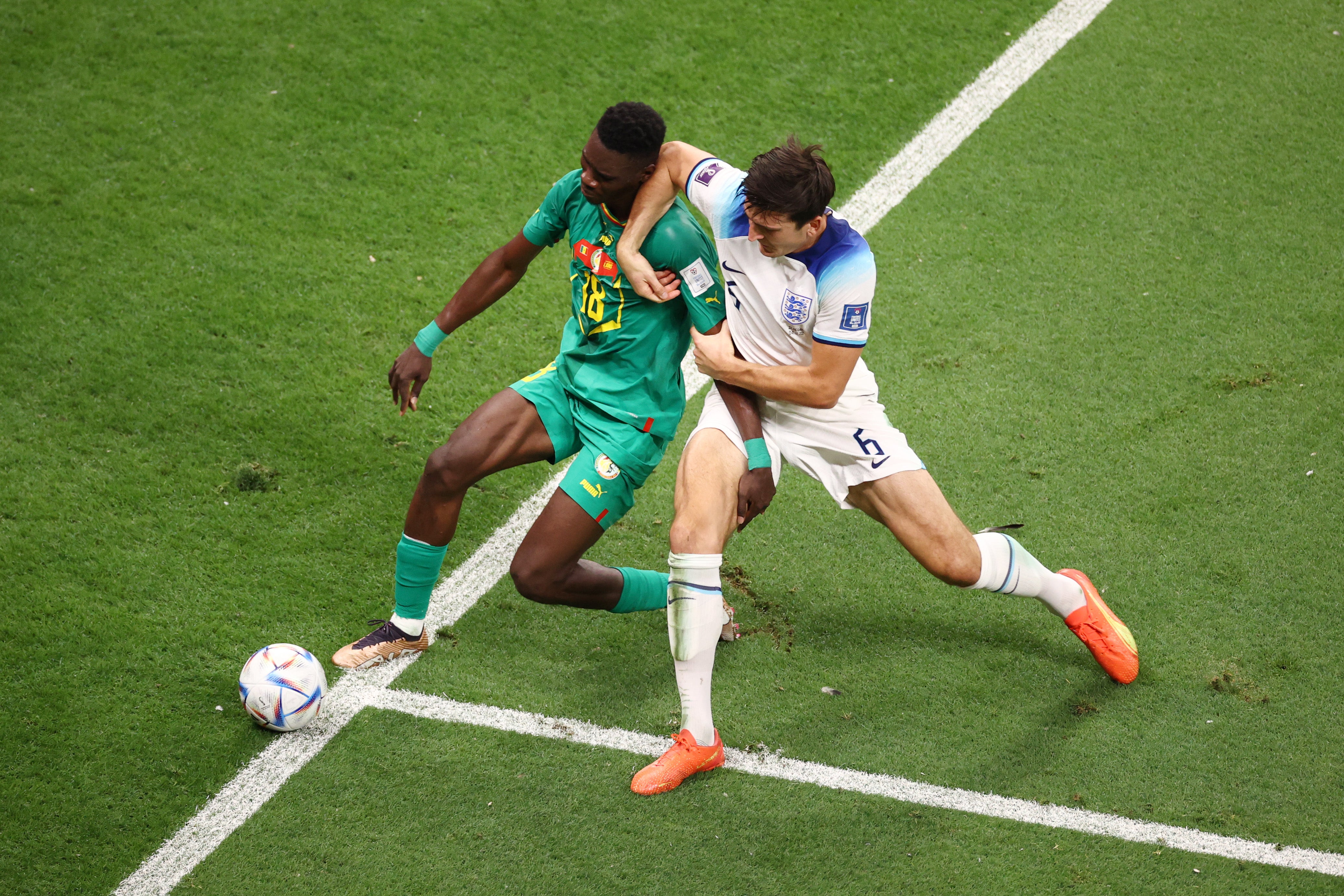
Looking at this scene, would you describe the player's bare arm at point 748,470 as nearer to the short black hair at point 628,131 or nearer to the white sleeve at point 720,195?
the white sleeve at point 720,195

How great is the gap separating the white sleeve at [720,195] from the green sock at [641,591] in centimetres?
130

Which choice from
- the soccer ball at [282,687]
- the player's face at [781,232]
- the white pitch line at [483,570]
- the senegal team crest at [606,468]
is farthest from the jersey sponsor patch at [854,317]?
the soccer ball at [282,687]

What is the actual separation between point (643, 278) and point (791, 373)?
593 millimetres

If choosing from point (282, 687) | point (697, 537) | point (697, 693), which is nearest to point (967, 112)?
point (697, 537)

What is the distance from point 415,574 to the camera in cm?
414

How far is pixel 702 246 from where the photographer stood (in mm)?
3945

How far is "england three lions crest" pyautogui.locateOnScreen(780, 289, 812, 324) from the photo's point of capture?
376cm

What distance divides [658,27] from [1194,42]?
3.41 metres

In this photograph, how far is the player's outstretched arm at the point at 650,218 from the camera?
3865 mm

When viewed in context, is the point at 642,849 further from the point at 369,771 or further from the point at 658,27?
the point at 658,27

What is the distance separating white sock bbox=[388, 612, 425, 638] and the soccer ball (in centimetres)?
36

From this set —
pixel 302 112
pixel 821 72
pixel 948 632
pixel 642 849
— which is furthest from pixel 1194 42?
pixel 642 849

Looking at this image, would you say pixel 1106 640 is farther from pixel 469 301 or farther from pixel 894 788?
pixel 469 301

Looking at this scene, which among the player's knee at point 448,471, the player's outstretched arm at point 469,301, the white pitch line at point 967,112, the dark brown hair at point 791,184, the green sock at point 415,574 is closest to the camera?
the dark brown hair at point 791,184
